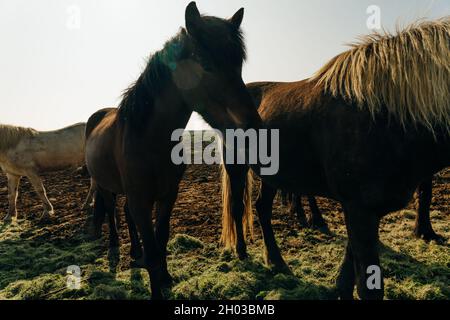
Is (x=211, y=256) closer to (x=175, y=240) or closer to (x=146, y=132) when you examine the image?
(x=175, y=240)

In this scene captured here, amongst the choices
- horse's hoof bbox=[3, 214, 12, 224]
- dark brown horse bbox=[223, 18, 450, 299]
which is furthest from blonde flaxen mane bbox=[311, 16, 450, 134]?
horse's hoof bbox=[3, 214, 12, 224]

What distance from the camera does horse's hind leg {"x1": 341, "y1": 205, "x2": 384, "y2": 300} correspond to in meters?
2.56

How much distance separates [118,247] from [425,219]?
4412 mm

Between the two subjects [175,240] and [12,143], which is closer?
[175,240]

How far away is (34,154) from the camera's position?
26.9ft

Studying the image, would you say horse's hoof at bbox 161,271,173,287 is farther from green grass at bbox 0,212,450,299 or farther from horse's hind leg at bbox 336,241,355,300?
horse's hind leg at bbox 336,241,355,300

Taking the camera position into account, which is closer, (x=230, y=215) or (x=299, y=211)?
(x=230, y=215)

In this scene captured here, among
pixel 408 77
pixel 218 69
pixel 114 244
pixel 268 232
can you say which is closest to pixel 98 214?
pixel 114 244

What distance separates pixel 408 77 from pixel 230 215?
2886 mm

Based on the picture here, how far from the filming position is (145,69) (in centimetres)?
331

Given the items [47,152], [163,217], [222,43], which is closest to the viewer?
[222,43]

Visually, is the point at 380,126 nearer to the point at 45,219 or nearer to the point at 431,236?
the point at 431,236

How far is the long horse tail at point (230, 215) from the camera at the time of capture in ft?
15.4
